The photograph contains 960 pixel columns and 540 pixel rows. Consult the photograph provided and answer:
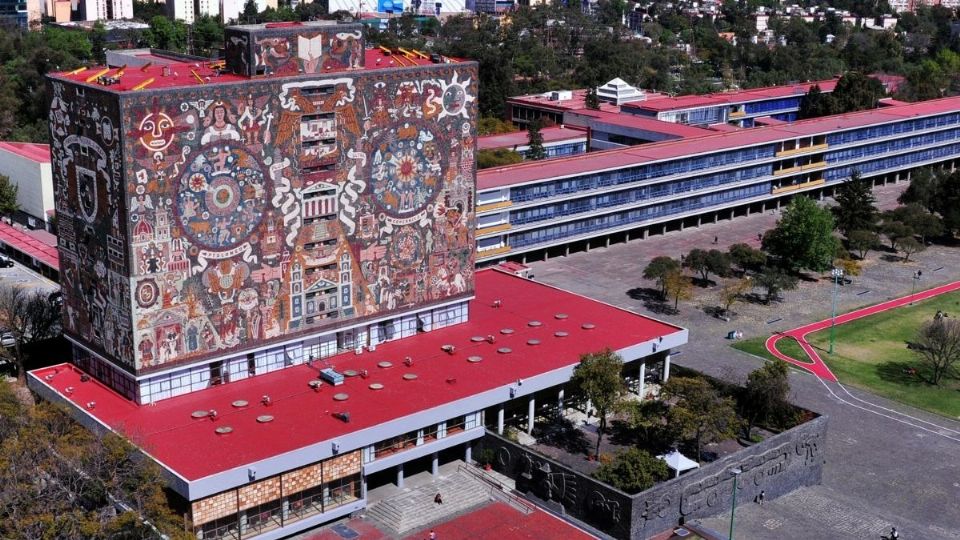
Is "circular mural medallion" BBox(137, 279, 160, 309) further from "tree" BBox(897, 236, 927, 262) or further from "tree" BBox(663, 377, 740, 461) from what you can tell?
"tree" BBox(897, 236, 927, 262)

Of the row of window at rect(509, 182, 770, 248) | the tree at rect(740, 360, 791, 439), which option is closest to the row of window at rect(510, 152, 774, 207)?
the row of window at rect(509, 182, 770, 248)

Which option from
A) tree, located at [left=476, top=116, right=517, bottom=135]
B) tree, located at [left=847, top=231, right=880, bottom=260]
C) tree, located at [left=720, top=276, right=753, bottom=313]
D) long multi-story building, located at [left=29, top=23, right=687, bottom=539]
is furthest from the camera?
tree, located at [left=476, top=116, right=517, bottom=135]

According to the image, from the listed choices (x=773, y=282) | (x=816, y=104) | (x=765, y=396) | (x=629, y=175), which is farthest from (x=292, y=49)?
(x=816, y=104)

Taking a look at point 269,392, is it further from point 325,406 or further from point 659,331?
point 659,331

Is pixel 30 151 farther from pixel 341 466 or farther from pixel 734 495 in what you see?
pixel 734 495

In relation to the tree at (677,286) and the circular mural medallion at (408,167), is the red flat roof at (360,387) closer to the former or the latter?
the circular mural medallion at (408,167)
